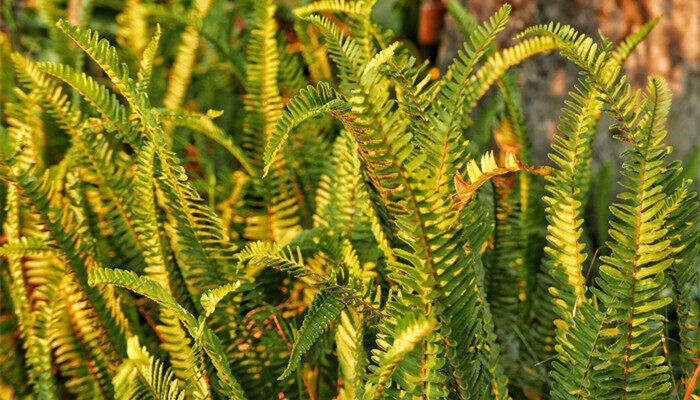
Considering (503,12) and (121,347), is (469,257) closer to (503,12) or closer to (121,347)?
(503,12)

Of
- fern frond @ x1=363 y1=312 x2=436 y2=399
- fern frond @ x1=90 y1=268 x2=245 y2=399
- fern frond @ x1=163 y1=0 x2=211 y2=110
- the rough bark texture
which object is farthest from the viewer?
fern frond @ x1=163 y1=0 x2=211 y2=110

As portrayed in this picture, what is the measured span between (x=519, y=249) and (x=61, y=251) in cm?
65

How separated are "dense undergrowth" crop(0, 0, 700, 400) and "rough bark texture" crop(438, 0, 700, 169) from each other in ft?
0.31

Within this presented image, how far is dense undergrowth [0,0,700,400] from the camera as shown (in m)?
0.49

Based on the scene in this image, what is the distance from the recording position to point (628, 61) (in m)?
1.03

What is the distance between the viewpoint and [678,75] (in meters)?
1.00

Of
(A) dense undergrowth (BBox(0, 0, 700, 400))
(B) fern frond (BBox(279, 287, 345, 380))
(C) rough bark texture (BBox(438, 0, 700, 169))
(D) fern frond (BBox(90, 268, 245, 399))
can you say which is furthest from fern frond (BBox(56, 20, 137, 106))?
(C) rough bark texture (BBox(438, 0, 700, 169))

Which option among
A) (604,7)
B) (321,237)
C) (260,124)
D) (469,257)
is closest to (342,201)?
(321,237)

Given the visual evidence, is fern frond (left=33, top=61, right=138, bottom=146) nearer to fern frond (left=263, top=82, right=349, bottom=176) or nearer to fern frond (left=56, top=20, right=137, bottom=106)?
fern frond (left=56, top=20, right=137, bottom=106)

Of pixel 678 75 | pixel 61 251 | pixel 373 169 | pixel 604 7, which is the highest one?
pixel 604 7

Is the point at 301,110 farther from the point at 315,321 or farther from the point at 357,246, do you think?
the point at 357,246

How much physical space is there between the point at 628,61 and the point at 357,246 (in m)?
0.66

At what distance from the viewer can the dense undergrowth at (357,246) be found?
1.62ft

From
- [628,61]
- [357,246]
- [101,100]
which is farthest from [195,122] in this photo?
[628,61]
